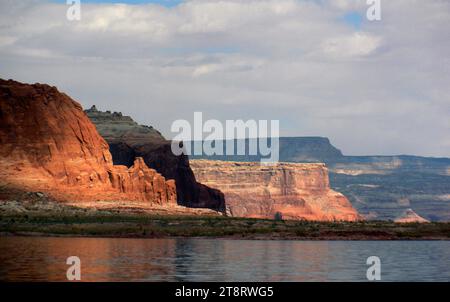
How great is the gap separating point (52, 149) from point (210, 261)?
87.3m

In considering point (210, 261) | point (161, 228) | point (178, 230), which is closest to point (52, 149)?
point (161, 228)

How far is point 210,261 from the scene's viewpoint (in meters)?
75.0

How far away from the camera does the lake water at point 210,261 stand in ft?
202

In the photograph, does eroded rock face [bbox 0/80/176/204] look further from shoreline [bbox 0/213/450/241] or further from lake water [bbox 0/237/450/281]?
lake water [bbox 0/237/450/281]

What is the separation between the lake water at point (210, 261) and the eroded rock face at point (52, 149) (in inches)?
1960

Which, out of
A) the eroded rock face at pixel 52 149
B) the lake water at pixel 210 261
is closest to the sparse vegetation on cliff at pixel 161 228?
the eroded rock face at pixel 52 149

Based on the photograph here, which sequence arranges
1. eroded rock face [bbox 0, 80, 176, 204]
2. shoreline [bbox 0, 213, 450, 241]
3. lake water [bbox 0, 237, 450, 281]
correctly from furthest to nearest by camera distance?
eroded rock face [bbox 0, 80, 176, 204] → shoreline [bbox 0, 213, 450, 241] → lake water [bbox 0, 237, 450, 281]

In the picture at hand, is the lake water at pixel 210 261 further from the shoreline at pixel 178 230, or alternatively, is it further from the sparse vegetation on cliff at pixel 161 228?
the sparse vegetation on cliff at pixel 161 228

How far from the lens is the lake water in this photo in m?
61.7

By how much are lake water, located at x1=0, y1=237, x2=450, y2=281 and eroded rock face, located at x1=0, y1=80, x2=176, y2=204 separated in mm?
49793

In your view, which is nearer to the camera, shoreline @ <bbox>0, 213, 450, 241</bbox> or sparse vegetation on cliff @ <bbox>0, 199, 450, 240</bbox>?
shoreline @ <bbox>0, 213, 450, 241</bbox>

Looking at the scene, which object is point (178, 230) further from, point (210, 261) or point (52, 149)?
point (210, 261)

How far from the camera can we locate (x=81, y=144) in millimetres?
163250

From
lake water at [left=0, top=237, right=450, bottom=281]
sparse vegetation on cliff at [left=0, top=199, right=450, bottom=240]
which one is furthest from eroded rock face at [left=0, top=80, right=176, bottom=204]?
lake water at [left=0, top=237, right=450, bottom=281]
